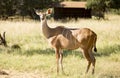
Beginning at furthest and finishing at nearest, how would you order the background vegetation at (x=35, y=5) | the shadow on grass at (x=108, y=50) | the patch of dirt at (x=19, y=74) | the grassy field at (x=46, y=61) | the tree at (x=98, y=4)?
the tree at (x=98, y=4), the background vegetation at (x=35, y=5), the shadow on grass at (x=108, y=50), the grassy field at (x=46, y=61), the patch of dirt at (x=19, y=74)

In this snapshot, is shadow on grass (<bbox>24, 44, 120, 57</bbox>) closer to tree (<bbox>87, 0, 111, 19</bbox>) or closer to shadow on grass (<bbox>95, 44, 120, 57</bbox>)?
shadow on grass (<bbox>95, 44, 120, 57</bbox>)

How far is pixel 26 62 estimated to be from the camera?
12.5m

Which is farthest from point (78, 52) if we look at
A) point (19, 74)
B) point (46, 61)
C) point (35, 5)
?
point (35, 5)

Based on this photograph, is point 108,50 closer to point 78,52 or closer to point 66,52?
point 78,52

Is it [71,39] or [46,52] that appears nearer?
[71,39]

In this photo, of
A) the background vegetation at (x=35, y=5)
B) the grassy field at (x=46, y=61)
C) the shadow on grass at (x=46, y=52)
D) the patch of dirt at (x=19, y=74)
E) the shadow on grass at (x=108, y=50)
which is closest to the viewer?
the patch of dirt at (x=19, y=74)

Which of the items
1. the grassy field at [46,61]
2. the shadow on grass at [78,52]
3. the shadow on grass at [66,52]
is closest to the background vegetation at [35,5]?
the grassy field at [46,61]

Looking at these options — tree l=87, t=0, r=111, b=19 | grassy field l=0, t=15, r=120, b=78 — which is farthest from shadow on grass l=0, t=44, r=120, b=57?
tree l=87, t=0, r=111, b=19

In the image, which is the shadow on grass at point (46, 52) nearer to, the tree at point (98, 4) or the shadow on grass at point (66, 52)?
the shadow on grass at point (66, 52)

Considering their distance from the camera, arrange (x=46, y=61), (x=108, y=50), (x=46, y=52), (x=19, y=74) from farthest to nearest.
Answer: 1. (x=108, y=50)
2. (x=46, y=52)
3. (x=46, y=61)
4. (x=19, y=74)

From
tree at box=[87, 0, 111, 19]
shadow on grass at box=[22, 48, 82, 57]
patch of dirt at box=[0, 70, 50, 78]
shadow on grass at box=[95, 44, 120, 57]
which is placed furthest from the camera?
tree at box=[87, 0, 111, 19]

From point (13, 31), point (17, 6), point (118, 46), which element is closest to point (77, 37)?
point (118, 46)

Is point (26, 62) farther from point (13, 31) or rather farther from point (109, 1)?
point (109, 1)

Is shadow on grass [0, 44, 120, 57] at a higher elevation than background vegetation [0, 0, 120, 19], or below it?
higher
